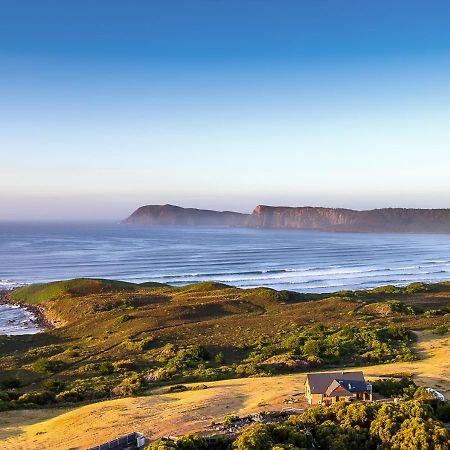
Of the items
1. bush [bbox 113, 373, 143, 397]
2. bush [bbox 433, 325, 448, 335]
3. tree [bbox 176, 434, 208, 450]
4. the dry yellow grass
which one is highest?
tree [bbox 176, 434, 208, 450]

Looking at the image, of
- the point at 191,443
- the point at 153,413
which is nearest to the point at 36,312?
the point at 153,413

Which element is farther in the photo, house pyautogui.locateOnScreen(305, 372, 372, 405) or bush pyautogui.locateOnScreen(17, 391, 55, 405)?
bush pyautogui.locateOnScreen(17, 391, 55, 405)

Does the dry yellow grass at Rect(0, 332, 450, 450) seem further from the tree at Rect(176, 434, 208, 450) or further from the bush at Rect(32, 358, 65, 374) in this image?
the bush at Rect(32, 358, 65, 374)

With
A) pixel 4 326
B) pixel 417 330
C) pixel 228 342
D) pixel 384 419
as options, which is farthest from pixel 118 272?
pixel 384 419

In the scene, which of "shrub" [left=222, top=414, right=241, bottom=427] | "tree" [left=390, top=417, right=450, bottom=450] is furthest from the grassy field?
"tree" [left=390, top=417, right=450, bottom=450]

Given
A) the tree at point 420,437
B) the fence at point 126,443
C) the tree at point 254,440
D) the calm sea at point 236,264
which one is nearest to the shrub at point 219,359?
the fence at point 126,443

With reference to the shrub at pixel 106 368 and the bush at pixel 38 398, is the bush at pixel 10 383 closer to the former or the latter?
the bush at pixel 38 398

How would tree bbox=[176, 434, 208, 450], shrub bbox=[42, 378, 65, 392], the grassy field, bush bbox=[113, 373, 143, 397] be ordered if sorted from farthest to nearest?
shrub bbox=[42, 378, 65, 392] < bush bbox=[113, 373, 143, 397] < the grassy field < tree bbox=[176, 434, 208, 450]

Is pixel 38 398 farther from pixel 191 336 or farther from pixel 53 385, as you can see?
pixel 191 336
